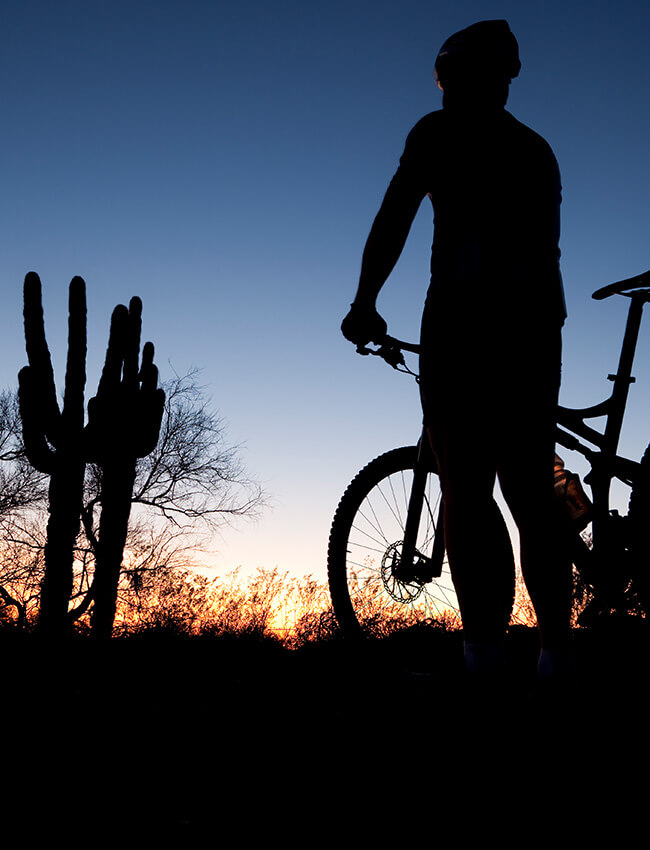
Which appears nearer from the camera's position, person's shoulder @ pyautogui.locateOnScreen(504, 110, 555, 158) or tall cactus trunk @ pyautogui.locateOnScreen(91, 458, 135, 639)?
person's shoulder @ pyautogui.locateOnScreen(504, 110, 555, 158)

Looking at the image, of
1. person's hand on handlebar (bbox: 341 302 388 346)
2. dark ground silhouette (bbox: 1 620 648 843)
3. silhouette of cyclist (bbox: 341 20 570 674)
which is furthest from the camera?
person's hand on handlebar (bbox: 341 302 388 346)

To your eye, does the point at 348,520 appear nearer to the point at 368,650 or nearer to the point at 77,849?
the point at 368,650

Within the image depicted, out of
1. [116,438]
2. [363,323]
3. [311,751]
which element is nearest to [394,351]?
[363,323]

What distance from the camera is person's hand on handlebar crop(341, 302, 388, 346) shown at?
99.8 inches

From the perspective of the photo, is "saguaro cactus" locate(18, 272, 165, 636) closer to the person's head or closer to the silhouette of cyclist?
the silhouette of cyclist

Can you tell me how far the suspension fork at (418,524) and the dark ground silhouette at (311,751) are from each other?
0.63m

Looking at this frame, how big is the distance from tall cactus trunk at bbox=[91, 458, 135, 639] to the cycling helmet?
4424 millimetres

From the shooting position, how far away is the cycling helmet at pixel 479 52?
2.45m

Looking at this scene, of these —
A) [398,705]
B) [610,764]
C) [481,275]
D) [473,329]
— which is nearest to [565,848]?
[610,764]

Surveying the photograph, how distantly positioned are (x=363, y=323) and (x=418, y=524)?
59.0 inches

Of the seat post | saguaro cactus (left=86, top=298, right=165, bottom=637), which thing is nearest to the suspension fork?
the seat post

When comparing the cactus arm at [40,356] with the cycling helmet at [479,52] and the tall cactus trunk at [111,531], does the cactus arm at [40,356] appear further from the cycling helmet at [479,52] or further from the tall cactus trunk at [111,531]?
the cycling helmet at [479,52]

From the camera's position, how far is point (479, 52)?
8.02 feet

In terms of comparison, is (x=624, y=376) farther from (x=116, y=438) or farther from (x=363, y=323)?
(x=116, y=438)
